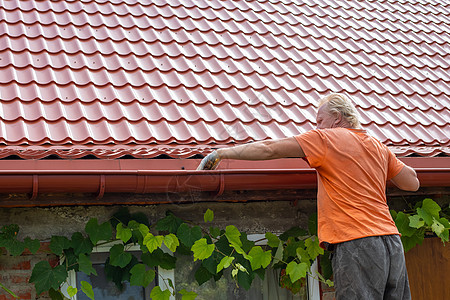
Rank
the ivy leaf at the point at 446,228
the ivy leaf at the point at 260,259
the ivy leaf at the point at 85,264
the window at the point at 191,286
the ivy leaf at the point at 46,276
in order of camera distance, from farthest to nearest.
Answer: the ivy leaf at the point at 446,228 < the window at the point at 191,286 < the ivy leaf at the point at 260,259 < the ivy leaf at the point at 85,264 < the ivy leaf at the point at 46,276

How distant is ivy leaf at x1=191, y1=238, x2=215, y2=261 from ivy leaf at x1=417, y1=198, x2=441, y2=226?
1.60 metres

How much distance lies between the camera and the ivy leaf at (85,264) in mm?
3707

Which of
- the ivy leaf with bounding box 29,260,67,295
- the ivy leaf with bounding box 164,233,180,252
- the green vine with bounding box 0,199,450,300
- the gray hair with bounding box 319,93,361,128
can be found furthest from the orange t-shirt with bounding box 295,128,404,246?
the ivy leaf with bounding box 29,260,67,295

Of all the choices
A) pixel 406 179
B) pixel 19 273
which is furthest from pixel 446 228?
pixel 19 273

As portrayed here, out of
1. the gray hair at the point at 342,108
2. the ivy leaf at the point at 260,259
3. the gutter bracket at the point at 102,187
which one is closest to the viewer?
the gray hair at the point at 342,108

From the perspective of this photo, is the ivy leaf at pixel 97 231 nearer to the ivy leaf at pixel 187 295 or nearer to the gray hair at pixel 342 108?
the ivy leaf at pixel 187 295

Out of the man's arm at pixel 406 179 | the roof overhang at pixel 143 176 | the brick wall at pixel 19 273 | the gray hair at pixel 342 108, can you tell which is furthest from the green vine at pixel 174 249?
the gray hair at pixel 342 108

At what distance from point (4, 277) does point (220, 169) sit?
1517 millimetres

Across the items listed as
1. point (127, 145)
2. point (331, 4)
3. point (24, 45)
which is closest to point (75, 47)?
point (24, 45)

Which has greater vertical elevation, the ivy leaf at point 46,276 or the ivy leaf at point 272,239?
the ivy leaf at point 46,276

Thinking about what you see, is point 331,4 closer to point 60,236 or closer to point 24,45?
point 24,45

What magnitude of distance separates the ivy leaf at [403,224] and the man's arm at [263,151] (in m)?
1.56

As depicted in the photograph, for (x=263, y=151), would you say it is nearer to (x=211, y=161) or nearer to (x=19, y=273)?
(x=211, y=161)

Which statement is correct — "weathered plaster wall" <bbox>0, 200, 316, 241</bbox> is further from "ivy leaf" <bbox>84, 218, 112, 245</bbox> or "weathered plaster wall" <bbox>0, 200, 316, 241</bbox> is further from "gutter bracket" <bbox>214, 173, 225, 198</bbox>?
"gutter bracket" <bbox>214, 173, 225, 198</bbox>
